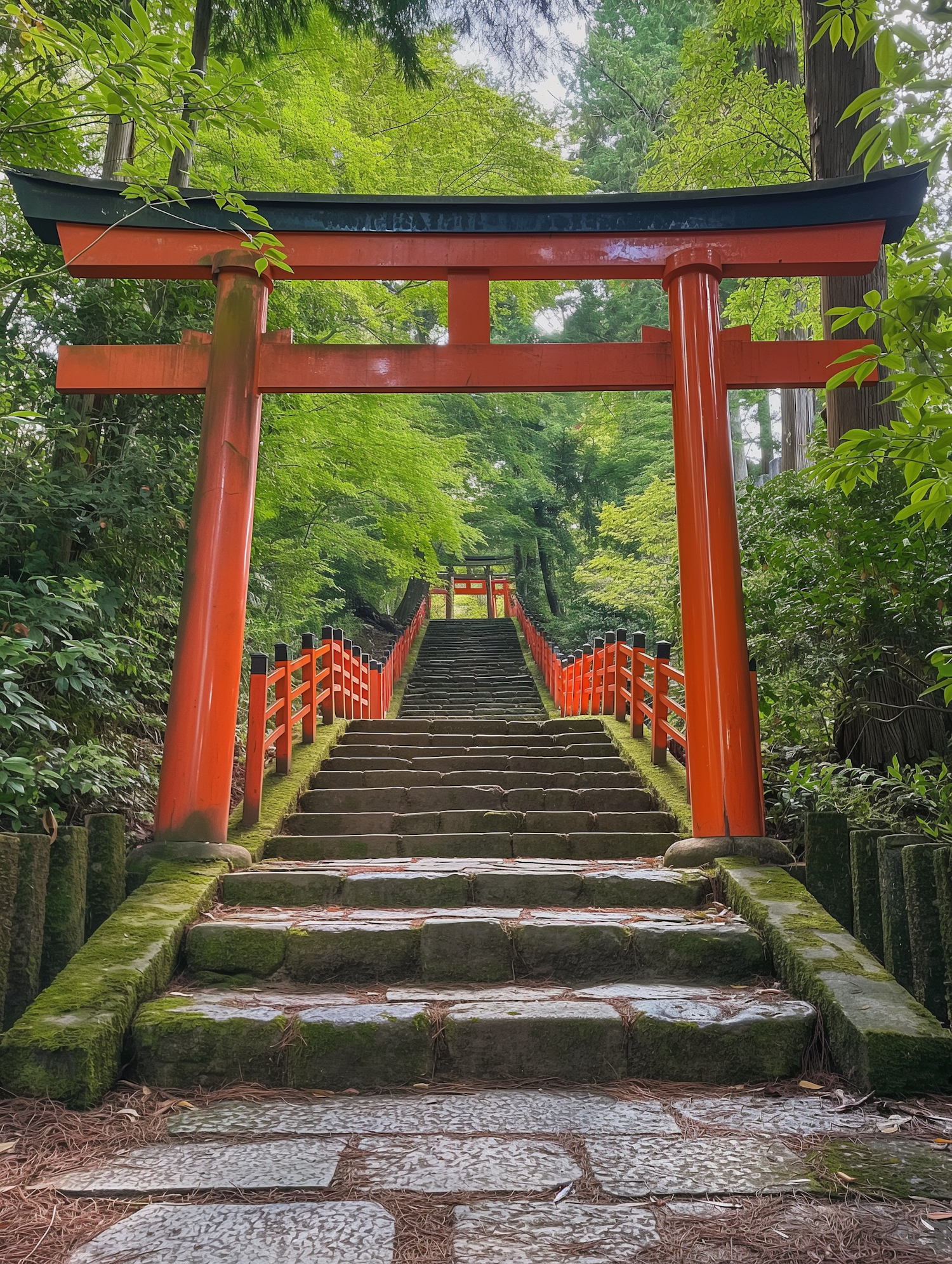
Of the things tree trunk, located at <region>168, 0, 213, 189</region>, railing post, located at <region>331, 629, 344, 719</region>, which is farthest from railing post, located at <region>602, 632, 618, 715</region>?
tree trunk, located at <region>168, 0, 213, 189</region>

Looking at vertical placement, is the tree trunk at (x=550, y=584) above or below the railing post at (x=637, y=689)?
above

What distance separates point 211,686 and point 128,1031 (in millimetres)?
2020

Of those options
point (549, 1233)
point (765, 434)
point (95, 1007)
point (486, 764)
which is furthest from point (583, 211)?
point (765, 434)

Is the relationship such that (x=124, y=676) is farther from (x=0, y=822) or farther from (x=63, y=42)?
(x=63, y=42)

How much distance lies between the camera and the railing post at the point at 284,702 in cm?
573

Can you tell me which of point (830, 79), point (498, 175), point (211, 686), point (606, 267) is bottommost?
point (211, 686)

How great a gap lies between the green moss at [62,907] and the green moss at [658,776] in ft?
10.7

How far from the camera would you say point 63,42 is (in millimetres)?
2531

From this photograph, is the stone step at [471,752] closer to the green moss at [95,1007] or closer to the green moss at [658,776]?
the green moss at [658,776]

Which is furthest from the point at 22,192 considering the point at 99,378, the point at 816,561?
the point at 816,561

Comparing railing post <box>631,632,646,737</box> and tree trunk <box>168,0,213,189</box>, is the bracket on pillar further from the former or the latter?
railing post <box>631,632,646,737</box>

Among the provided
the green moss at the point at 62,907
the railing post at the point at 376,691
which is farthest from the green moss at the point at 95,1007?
the railing post at the point at 376,691

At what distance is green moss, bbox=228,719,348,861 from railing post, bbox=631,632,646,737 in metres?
2.58

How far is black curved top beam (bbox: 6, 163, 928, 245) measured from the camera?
4766 mm
